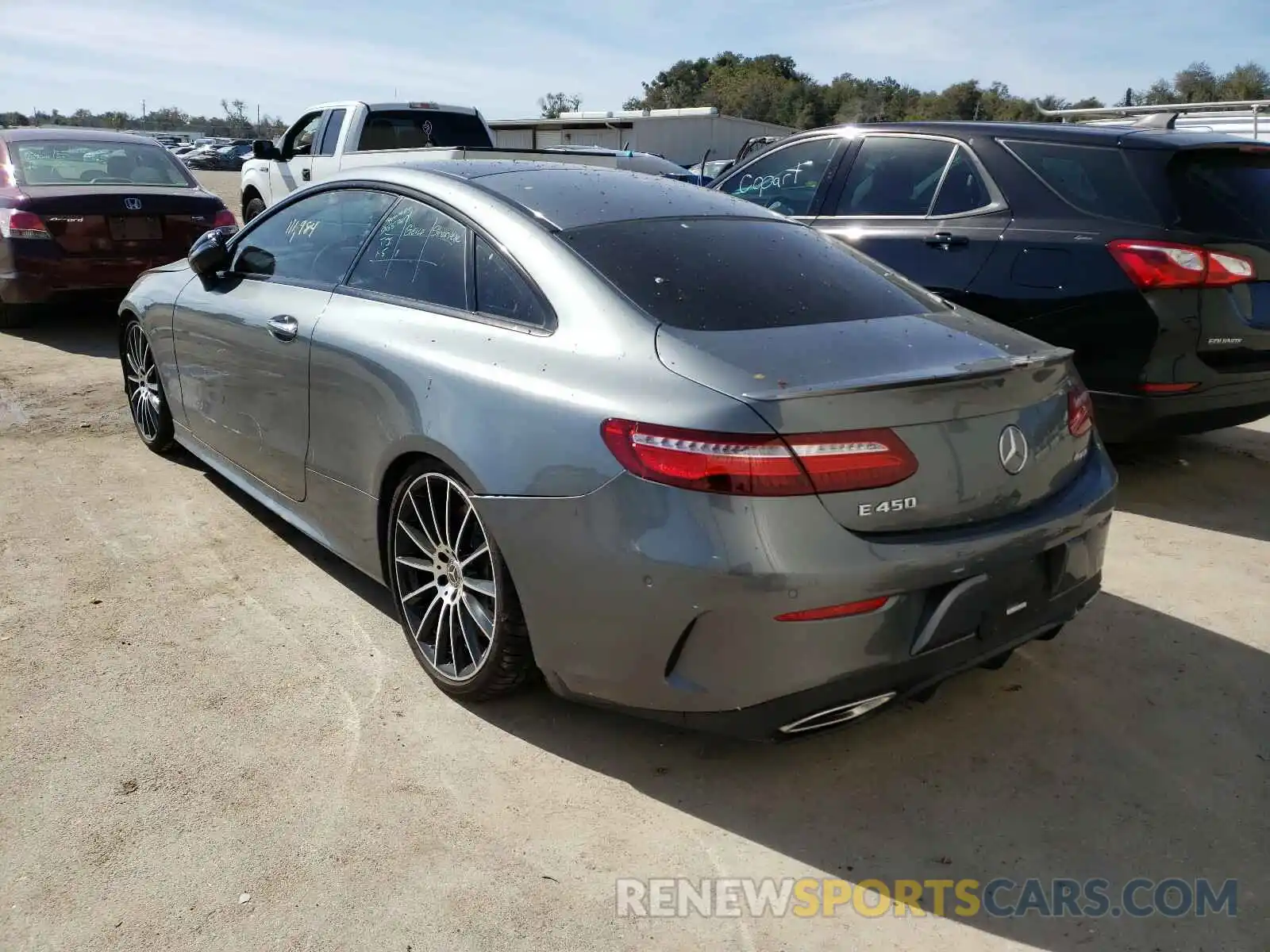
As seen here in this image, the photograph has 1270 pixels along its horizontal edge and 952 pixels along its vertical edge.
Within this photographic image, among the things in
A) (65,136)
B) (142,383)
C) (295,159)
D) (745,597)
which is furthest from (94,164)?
(745,597)

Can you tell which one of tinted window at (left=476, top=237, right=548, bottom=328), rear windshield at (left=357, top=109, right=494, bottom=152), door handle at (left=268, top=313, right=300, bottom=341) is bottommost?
door handle at (left=268, top=313, right=300, bottom=341)

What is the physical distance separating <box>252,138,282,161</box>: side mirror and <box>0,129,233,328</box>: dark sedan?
9.46 ft

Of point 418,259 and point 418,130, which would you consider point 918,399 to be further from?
point 418,130

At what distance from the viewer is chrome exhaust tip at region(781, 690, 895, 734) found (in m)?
2.46

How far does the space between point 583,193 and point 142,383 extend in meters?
3.08

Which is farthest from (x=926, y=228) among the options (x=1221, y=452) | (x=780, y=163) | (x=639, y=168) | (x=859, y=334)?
(x=639, y=168)

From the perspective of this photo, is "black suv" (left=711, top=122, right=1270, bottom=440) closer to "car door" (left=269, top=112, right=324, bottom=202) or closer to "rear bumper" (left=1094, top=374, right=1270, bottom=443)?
"rear bumper" (left=1094, top=374, right=1270, bottom=443)

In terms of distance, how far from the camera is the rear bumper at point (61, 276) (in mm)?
7652

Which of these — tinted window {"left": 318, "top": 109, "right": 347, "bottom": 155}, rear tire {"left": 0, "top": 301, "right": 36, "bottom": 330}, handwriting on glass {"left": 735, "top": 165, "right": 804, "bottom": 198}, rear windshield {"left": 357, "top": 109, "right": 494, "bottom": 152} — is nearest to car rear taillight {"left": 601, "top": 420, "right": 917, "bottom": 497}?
handwriting on glass {"left": 735, "top": 165, "right": 804, "bottom": 198}

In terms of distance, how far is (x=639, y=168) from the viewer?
10.5 meters

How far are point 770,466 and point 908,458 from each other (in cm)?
36

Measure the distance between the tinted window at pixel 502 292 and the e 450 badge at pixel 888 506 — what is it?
3.33 ft

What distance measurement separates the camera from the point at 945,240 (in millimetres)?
5152

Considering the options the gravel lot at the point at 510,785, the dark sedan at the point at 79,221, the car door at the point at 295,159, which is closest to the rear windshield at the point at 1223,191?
the gravel lot at the point at 510,785
